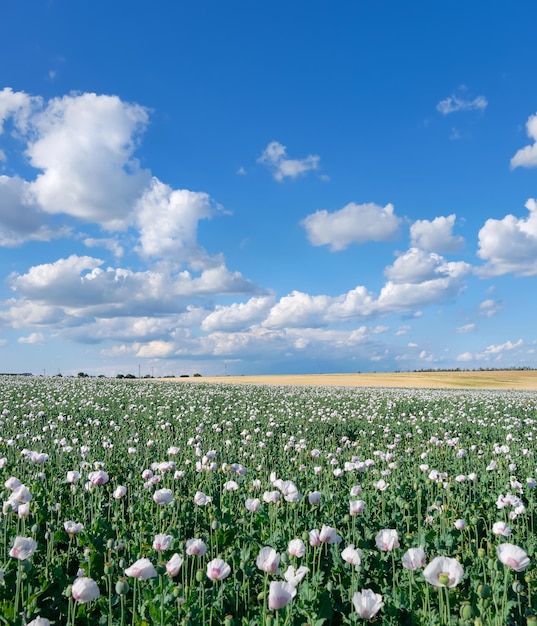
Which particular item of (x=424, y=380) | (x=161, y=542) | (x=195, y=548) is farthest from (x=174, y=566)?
(x=424, y=380)

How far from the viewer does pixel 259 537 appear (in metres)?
5.80

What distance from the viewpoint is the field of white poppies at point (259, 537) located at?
3.80 meters

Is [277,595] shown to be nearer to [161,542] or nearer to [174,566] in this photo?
[174,566]

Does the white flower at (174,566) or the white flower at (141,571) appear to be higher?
the white flower at (141,571)

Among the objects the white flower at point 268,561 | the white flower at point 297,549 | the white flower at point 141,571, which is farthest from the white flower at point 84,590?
the white flower at point 297,549

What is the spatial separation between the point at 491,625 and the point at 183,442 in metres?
9.38

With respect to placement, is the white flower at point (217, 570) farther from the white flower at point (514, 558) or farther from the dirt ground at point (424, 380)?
the dirt ground at point (424, 380)

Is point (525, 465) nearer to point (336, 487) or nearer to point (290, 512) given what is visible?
point (336, 487)

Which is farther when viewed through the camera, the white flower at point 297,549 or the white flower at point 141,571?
the white flower at point 297,549

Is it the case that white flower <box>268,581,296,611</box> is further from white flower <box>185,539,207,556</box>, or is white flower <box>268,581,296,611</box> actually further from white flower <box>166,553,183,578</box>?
white flower <box>185,539,207,556</box>

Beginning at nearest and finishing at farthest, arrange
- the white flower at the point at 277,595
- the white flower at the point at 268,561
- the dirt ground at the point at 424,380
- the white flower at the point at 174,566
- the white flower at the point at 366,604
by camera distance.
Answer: the white flower at the point at 277,595, the white flower at the point at 366,604, the white flower at the point at 268,561, the white flower at the point at 174,566, the dirt ground at the point at 424,380

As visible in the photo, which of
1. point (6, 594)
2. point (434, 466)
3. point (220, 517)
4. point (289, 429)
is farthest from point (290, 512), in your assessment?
point (289, 429)

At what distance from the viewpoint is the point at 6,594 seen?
4.35 m

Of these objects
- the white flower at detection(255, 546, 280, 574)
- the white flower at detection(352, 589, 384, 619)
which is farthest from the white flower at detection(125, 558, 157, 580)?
the white flower at detection(352, 589, 384, 619)
